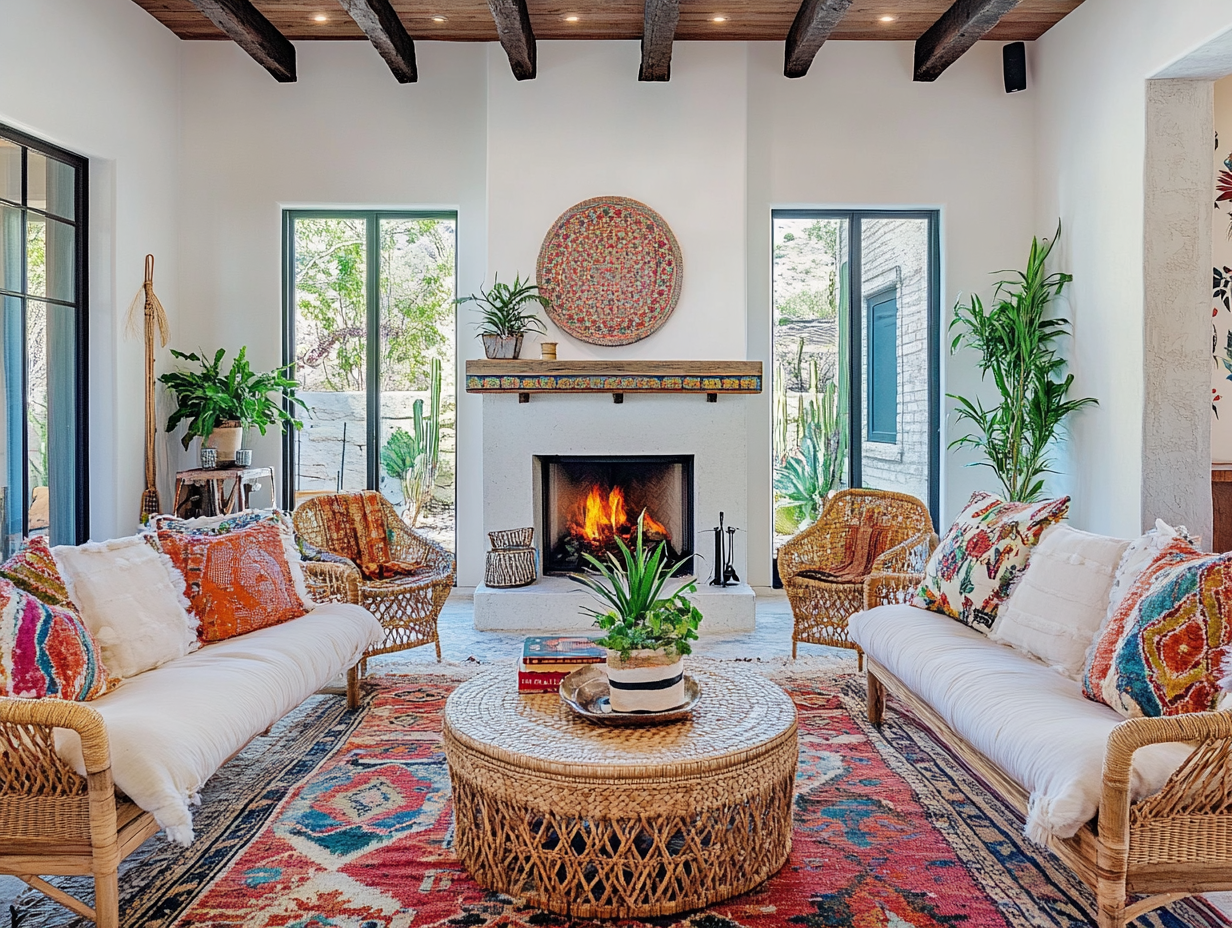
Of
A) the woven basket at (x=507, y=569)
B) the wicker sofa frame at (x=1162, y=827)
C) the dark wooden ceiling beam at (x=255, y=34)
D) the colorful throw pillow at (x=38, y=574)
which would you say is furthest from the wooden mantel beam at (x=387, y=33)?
the wicker sofa frame at (x=1162, y=827)

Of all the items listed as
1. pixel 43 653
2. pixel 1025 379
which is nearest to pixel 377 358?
pixel 43 653

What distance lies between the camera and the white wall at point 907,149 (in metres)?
5.34

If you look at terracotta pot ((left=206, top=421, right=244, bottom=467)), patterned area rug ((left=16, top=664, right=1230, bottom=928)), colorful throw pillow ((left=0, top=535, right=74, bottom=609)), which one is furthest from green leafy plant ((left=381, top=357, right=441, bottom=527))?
colorful throw pillow ((left=0, top=535, right=74, bottom=609))

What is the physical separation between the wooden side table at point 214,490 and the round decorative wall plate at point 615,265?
2001 mm

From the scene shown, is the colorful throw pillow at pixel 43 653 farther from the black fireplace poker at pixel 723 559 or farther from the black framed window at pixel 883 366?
the black framed window at pixel 883 366

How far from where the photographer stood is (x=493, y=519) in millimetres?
4996

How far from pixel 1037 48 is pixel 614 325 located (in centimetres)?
301

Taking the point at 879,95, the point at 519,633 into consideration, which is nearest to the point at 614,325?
the point at 519,633

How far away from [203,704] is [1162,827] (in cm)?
210

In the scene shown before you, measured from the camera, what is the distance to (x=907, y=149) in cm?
538

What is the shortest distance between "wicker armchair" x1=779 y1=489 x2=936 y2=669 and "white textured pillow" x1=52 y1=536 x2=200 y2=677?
247 centimetres

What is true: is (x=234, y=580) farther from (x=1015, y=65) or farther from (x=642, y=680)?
(x=1015, y=65)

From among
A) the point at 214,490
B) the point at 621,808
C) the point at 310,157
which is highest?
the point at 310,157

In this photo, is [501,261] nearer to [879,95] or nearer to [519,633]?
[519,633]
